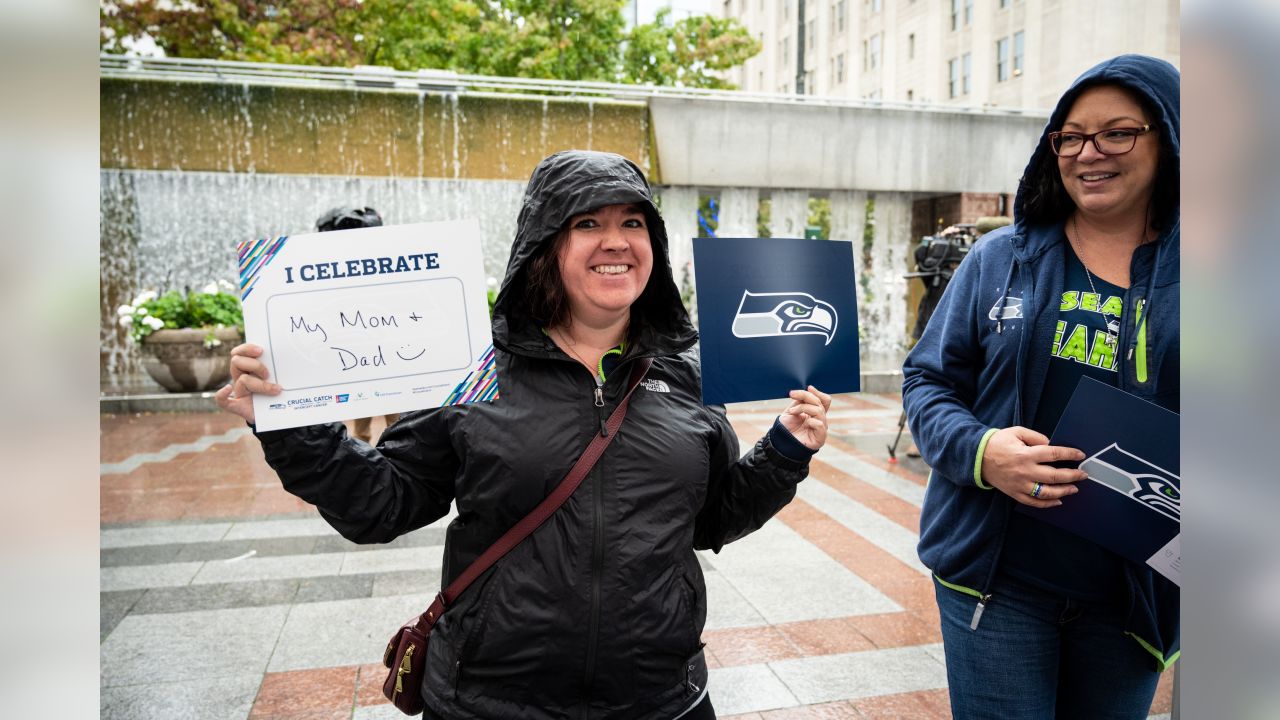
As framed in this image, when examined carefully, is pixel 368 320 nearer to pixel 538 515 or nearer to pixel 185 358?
pixel 538 515

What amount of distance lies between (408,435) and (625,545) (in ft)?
1.78

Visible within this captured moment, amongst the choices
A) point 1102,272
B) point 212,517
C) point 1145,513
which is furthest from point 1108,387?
point 212,517

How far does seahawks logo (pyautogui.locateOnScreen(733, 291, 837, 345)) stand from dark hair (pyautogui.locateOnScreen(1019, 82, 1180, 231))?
54 cm

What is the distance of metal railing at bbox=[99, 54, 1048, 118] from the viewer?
1359cm

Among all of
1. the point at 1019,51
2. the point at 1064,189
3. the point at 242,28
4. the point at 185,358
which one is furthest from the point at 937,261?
the point at 1019,51

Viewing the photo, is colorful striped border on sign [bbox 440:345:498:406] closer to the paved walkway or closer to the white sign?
the white sign

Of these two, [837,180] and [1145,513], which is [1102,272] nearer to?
[1145,513]

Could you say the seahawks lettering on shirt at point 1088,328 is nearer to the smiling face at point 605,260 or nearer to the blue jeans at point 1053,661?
the blue jeans at point 1053,661

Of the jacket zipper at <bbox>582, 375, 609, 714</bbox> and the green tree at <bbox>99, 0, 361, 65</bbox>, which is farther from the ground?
the green tree at <bbox>99, 0, 361, 65</bbox>

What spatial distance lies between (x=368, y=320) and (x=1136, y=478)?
61.1 inches

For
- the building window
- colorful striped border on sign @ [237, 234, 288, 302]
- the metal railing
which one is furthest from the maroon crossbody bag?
the building window

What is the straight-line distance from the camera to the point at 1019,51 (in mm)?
34469
